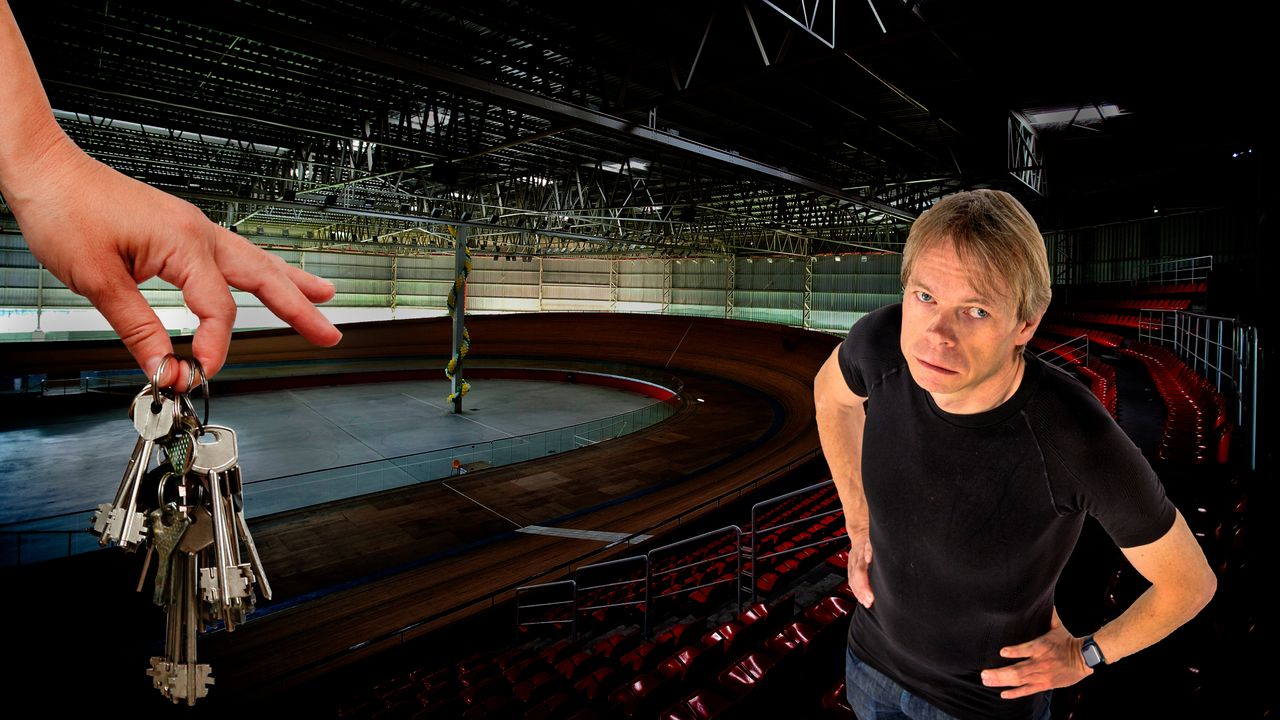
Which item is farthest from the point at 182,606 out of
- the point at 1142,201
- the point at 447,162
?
the point at 1142,201

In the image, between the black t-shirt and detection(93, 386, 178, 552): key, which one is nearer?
detection(93, 386, 178, 552): key

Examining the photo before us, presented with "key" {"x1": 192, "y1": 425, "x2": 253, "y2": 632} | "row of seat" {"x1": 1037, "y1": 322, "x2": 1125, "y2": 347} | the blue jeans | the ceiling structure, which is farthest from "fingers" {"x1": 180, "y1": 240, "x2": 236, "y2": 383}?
"row of seat" {"x1": 1037, "y1": 322, "x2": 1125, "y2": 347}

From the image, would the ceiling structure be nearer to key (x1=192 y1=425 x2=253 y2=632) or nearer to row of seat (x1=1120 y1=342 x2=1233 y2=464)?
row of seat (x1=1120 y1=342 x2=1233 y2=464)

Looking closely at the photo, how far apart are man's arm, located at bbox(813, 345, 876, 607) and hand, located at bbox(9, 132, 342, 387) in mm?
1461

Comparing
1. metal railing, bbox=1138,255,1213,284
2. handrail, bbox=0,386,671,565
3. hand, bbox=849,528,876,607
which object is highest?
metal railing, bbox=1138,255,1213,284

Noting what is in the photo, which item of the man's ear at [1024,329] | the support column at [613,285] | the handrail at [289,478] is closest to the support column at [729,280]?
the support column at [613,285]

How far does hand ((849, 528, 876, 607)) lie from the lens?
67.5 inches

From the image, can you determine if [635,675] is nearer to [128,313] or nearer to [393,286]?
[128,313]

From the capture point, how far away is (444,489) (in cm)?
1188

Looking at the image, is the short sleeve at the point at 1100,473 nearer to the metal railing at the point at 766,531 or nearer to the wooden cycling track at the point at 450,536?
the metal railing at the point at 766,531

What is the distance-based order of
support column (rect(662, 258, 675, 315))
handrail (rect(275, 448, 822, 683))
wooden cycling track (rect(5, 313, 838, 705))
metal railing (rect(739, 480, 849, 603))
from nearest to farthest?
1. handrail (rect(275, 448, 822, 683))
2. metal railing (rect(739, 480, 849, 603))
3. wooden cycling track (rect(5, 313, 838, 705))
4. support column (rect(662, 258, 675, 315))

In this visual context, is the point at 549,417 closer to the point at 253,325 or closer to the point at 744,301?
the point at 744,301

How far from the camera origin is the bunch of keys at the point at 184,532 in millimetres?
988

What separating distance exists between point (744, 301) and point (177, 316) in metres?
32.8
